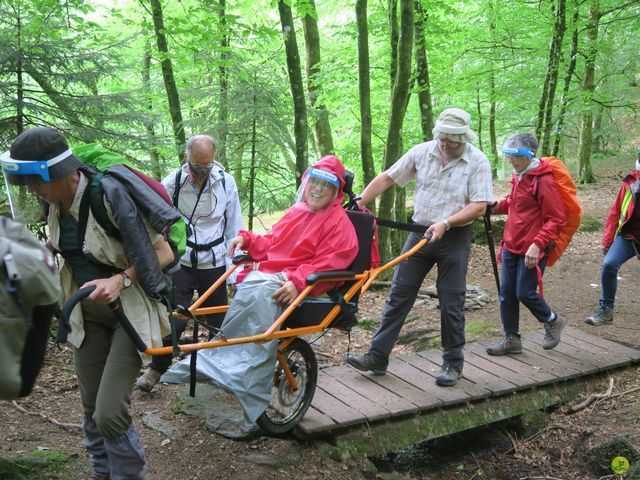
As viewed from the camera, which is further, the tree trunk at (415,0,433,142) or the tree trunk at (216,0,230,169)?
the tree trunk at (415,0,433,142)

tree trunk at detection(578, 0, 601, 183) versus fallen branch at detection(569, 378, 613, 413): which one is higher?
tree trunk at detection(578, 0, 601, 183)

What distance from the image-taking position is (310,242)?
4.31 m

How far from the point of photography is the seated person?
3.74 metres

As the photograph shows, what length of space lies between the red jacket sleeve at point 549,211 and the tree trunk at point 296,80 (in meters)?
3.85

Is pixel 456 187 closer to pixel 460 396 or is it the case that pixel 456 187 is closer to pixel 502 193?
pixel 460 396

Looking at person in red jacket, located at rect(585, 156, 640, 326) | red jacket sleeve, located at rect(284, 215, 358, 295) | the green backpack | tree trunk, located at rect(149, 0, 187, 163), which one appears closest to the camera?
the green backpack

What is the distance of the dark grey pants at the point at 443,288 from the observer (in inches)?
194

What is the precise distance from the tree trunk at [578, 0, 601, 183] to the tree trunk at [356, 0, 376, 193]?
17.7ft

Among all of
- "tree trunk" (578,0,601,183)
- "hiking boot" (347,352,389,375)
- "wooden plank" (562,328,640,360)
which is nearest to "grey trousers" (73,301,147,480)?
"hiking boot" (347,352,389,375)

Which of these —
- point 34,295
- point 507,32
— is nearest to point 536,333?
point 34,295

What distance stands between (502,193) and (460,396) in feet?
52.9

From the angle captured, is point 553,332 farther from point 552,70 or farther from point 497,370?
point 552,70

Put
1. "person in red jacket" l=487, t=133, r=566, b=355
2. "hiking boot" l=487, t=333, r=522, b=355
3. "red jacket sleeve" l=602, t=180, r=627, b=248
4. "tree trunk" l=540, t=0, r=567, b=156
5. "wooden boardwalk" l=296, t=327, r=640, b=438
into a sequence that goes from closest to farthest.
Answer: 1. "wooden boardwalk" l=296, t=327, r=640, b=438
2. "person in red jacket" l=487, t=133, r=566, b=355
3. "hiking boot" l=487, t=333, r=522, b=355
4. "red jacket sleeve" l=602, t=180, r=627, b=248
5. "tree trunk" l=540, t=0, r=567, b=156

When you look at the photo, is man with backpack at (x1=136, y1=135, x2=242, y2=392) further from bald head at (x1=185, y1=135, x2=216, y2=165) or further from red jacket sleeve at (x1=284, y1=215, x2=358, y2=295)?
red jacket sleeve at (x1=284, y1=215, x2=358, y2=295)
